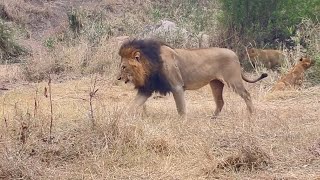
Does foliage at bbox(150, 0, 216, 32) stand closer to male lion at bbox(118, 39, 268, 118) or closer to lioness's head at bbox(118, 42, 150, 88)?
male lion at bbox(118, 39, 268, 118)

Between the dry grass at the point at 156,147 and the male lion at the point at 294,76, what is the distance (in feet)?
10.7

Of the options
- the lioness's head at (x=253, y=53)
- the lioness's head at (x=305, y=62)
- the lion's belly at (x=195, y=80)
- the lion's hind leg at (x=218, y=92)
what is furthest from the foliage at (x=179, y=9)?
the lion's belly at (x=195, y=80)

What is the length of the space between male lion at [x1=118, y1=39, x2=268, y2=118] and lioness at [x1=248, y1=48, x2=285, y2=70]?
3474 mm

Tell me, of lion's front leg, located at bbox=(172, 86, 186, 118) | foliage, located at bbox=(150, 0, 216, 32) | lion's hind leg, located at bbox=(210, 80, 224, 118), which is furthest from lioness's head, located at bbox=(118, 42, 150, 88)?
foliage, located at bbox=(150, 0, 216, 32)

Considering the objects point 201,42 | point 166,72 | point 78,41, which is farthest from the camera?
point 78,41

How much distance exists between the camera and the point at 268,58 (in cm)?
1406

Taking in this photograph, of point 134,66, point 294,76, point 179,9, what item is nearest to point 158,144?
point 134,66

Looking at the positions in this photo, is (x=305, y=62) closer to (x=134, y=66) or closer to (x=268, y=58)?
(x=268, y=58)

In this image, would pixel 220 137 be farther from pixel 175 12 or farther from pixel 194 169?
pixel 175 12

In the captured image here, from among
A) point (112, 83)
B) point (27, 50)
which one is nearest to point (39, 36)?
point (27, 50)

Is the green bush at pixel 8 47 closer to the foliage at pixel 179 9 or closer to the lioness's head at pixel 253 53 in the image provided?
the foliage at pixel 179 9

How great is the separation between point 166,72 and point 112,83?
3857 millimetres

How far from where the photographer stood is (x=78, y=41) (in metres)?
16.9

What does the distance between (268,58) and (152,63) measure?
519 cm
